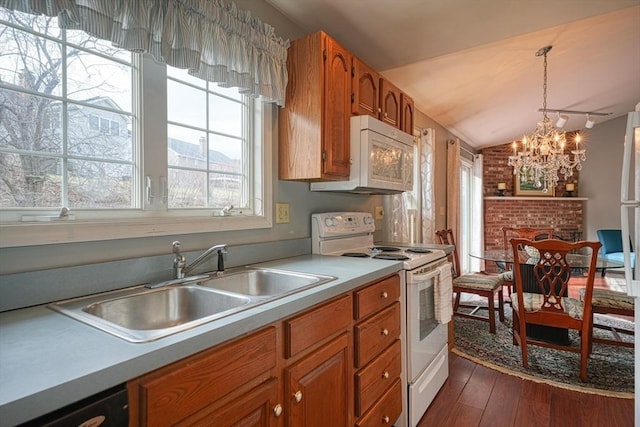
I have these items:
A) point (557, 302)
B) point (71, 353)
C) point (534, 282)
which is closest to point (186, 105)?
point (71, 353)

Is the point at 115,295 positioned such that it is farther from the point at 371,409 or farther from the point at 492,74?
the point at 492,74

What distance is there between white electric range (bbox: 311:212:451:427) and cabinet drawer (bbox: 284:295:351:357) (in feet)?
1.94

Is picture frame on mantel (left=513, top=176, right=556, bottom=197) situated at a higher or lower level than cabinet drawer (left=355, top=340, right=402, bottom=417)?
higher

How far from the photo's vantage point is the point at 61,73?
45.6 inches

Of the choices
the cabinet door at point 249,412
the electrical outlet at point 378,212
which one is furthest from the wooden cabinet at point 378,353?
the electrical outlet at point 378,212

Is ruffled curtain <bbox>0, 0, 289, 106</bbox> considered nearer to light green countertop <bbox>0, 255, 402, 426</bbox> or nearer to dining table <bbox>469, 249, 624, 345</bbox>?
light green countertop <bbox>0, 255, 402, 426</bbox>

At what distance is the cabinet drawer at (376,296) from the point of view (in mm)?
1459

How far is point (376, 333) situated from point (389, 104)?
63.3 inches

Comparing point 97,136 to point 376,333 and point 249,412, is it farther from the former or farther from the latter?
point 376,333

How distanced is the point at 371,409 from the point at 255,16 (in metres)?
1.99

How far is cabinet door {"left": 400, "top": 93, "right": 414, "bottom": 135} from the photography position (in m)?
2.61

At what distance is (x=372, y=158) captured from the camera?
2064 mm

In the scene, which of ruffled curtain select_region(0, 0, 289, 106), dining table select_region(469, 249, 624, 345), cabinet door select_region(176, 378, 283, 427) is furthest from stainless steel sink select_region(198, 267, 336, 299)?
dining table select_region(469, 249, 624, 345)

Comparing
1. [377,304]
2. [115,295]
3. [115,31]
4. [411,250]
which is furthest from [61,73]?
[411,250]
